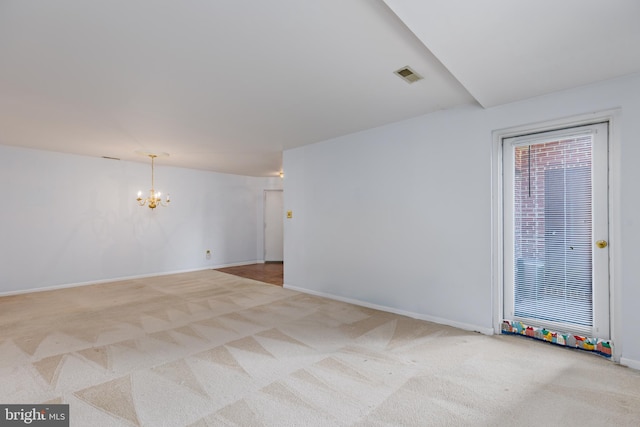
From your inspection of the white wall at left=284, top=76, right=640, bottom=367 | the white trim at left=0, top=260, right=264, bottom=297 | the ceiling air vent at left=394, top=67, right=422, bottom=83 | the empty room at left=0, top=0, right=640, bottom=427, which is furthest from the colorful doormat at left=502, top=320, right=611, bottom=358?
the white trim at left=0, top=260, right=264, bottom=297

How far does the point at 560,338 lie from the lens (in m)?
2.83

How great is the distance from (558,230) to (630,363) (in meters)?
1.16

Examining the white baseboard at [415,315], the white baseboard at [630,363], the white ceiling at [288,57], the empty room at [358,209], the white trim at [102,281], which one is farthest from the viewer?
the white trim at [102,281]

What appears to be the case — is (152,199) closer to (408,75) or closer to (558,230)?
(408,75)

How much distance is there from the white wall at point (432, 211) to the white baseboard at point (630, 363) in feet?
0.05

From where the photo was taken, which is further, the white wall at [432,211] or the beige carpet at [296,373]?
the white wall at [432,211]

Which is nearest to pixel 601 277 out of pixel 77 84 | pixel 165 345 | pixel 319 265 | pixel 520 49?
pixel 520 49

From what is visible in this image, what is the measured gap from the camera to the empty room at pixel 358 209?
1.91 meters

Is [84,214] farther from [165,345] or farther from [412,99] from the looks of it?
[412,99]

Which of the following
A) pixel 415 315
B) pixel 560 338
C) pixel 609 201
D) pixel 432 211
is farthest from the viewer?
pixel 415 315

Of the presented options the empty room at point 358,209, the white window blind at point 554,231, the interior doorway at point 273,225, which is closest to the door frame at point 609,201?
the empty room at point 358,209

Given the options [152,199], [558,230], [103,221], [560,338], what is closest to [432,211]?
[558,230]

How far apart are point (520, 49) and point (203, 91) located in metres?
2.67

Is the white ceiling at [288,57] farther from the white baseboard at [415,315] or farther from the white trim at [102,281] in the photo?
the white trim at [102,281]
